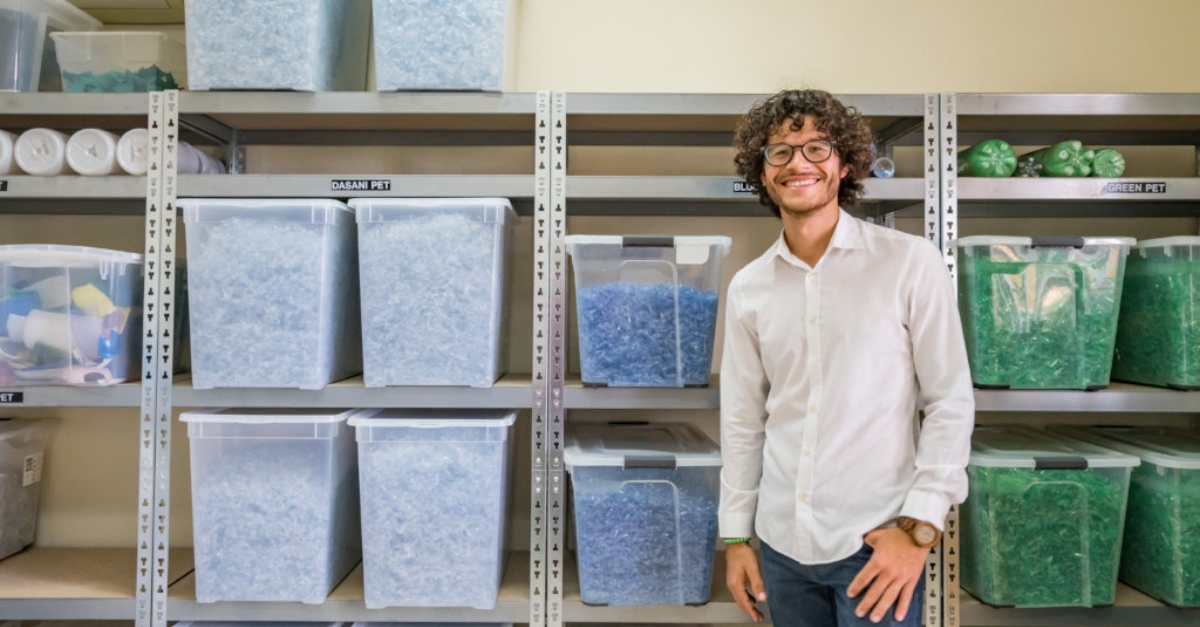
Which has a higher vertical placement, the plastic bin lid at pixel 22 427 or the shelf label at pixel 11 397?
the shelf label at pixel 11 397

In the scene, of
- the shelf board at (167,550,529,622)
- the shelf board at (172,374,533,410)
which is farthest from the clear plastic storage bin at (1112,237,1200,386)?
the shelf board at (167,550,529,622)

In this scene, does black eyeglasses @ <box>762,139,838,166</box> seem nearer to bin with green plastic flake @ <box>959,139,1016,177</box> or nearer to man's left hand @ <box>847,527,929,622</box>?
bin with green plastic flake @ <box>959,139,1016,177</box>

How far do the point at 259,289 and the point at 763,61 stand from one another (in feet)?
5.18

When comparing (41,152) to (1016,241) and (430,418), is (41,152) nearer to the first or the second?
(430,418)

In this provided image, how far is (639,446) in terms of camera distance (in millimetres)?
1729

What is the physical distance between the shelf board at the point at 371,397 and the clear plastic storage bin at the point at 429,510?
46mm

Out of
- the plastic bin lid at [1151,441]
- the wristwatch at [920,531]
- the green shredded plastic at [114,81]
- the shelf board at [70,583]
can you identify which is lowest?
the shelf board at [70,583]

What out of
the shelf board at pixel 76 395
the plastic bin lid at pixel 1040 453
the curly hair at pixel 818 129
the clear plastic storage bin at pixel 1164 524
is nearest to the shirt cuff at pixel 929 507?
the plastic bin lid at pixel 1040 453

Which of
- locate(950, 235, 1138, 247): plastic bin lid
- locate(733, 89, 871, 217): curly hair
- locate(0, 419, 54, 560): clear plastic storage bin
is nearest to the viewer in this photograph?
locate(733, 89, 871, 217): curly hair

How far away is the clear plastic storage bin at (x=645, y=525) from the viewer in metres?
1.60

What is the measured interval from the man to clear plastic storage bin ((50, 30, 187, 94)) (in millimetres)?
1577

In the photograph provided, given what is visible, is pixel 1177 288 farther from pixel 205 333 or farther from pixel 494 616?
pixel 205 333

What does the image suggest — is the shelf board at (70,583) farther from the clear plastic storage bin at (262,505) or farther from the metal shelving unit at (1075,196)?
the metal shelving unit at (1075,196)

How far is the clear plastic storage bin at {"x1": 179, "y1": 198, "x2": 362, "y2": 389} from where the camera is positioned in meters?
1.60
